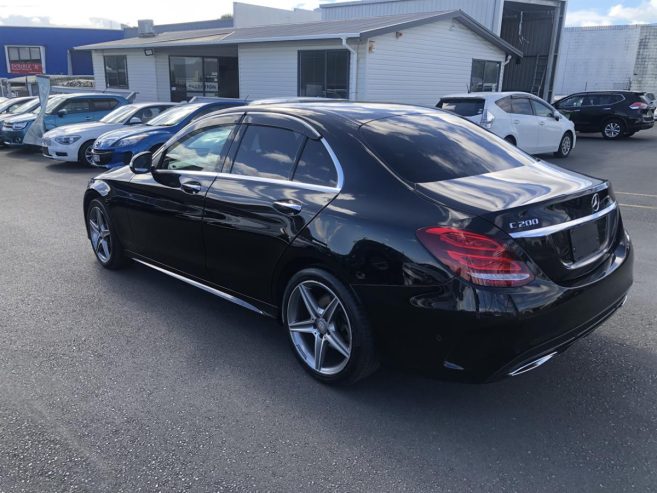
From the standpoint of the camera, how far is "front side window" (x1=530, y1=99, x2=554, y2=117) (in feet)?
42.8

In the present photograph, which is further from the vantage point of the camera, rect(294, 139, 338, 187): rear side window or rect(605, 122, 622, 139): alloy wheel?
rect(605, 122, 622, 139): alloy wheel

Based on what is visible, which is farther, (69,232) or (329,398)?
(69,232)

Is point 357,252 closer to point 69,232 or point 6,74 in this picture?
point 69,232

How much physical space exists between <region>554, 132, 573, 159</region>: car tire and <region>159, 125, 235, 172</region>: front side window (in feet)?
38.1

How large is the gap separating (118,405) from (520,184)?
8.56 ft

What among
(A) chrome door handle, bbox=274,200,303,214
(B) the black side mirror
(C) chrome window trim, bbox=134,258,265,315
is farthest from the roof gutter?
(A) chrome door handle, bbox=274,200,303,214

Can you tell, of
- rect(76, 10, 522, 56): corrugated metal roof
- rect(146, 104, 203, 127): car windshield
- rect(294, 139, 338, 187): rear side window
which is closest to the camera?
rect(294, 139, 338, 187): rear side window

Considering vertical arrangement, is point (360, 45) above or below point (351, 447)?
above

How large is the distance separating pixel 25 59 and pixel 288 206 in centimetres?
4870

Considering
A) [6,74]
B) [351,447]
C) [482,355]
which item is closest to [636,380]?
[482,355]

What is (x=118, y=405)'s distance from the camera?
3166mm

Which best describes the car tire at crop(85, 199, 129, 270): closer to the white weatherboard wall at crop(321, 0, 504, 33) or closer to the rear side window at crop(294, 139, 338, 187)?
the rear side window at crop(294, 139, 338, 187)

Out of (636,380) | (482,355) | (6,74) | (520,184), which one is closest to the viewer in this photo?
(482,355)

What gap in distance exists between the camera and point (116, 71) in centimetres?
2523
